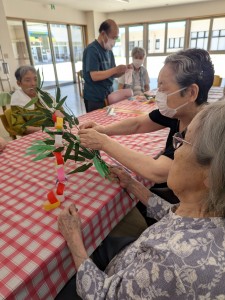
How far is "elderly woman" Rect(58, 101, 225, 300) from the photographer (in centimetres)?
49

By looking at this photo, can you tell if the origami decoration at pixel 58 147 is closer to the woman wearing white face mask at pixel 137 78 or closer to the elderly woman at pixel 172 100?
the elderly woman at pixel 172 100

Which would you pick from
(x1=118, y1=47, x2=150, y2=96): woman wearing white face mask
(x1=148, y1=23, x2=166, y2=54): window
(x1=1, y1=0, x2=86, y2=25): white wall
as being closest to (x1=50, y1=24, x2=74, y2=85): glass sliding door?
(x1=1, y1=0, x2=86, y2=25): white wall

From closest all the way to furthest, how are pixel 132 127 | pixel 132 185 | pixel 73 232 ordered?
1. pixel 73 232
2. pixel 132 185
3. pixel 132 127

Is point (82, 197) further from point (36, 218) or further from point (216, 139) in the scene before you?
point (216, 139)

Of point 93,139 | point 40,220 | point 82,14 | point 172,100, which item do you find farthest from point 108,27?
point 82,14

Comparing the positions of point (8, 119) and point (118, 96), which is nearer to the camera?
point (8, 119)

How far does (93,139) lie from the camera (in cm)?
106

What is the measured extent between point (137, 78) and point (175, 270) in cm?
359

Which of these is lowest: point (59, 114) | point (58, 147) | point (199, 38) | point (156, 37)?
point (58, 147)

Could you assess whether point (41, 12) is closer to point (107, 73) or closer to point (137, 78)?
point (137, 78)

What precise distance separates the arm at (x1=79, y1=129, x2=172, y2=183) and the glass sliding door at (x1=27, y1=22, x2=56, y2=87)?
6481 millimetres

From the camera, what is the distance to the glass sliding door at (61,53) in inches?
301

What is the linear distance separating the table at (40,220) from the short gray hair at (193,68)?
1.63 feet

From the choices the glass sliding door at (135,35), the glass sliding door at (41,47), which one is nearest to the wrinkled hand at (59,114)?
the glass sliding door at (41,47)
